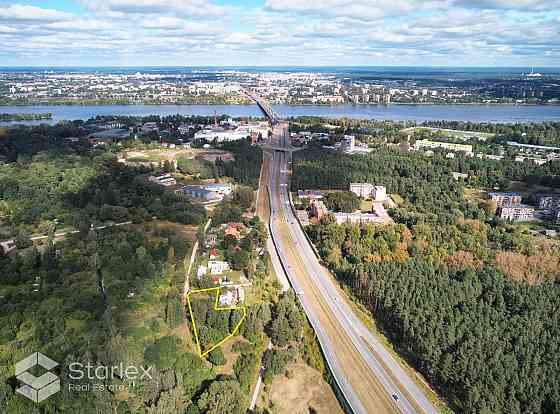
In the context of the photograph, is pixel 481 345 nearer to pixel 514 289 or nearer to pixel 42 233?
pixel 514 289

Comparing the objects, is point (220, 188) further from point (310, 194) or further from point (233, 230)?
point (233, 230)

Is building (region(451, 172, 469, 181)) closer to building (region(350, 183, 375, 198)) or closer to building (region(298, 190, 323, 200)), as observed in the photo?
building (region(350, 183, 375, 198))

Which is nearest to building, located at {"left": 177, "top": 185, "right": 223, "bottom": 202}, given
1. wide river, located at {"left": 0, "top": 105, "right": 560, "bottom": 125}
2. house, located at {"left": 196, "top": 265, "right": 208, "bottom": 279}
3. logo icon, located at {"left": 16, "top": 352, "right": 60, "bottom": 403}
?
house, located at {"left": 196, "top": 265, "right": 208, "bottom": 279}

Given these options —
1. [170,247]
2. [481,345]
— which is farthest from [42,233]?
[481,345]

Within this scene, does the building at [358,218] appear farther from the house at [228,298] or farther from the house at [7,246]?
the house at [7,246]

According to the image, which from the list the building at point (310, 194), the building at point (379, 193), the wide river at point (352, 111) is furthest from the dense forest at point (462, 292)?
the wide river at point (352, 111)

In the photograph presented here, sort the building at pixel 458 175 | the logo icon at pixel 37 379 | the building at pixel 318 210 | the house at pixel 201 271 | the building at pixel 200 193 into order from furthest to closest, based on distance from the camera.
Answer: the building at pixel 458 175, the building at pixel 200 193, the building at pixel 318 210, the house at pixel 201 271, the logo icon at pixel 37 379
